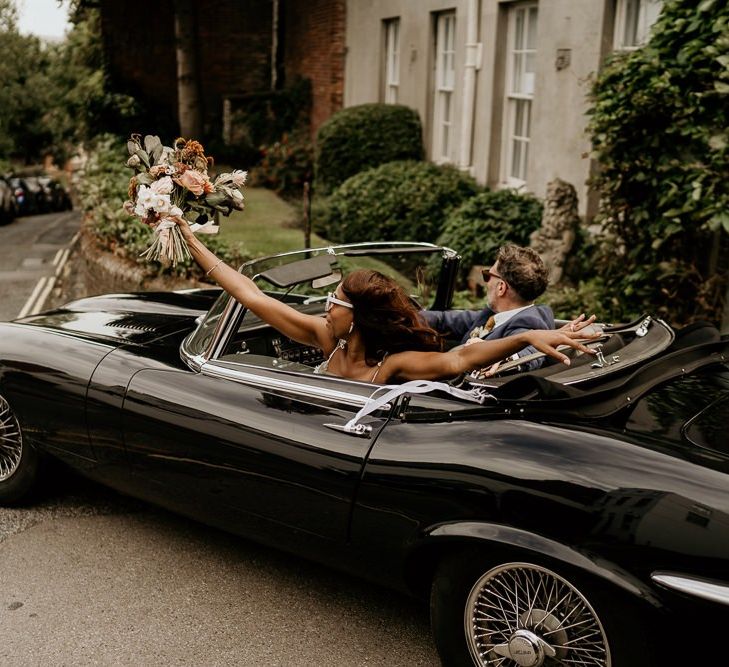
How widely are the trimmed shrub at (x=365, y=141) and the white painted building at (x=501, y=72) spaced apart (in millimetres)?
273

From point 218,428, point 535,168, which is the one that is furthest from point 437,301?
point 535,168

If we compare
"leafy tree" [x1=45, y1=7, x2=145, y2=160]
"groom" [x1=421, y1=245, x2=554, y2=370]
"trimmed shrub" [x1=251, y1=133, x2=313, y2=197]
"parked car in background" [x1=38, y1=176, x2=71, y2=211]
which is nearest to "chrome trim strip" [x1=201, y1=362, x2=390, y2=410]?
"groom" [x1=421, y1=245, x2=554, y2=370]

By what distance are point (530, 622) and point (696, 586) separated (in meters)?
0.60

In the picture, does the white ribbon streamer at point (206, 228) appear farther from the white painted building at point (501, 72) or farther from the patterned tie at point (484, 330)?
the white painted building at point (501, 72)

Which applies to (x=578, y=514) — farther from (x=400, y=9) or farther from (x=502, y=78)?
(x=400, y=9)

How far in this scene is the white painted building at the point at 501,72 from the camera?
30.2 feet

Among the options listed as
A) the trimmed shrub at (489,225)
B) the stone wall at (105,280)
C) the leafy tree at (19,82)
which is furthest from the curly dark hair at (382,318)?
the leafy tree at (19,82)

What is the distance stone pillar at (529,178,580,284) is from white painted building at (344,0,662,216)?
315mm

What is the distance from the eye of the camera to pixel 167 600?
3701 mm

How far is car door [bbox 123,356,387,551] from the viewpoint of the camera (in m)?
3.18

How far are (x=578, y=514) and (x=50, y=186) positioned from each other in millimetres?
38865

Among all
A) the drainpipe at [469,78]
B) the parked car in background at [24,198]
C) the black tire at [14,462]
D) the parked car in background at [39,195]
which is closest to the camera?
the black tire at [14,462]

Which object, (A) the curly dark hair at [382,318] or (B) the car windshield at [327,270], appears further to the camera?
Answer: (B) the car windshield at [327,270]

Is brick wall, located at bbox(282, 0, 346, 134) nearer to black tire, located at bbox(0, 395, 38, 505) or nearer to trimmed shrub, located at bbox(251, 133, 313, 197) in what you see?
trimmed shrub, located at bbox(251, 133, 313, 197)
